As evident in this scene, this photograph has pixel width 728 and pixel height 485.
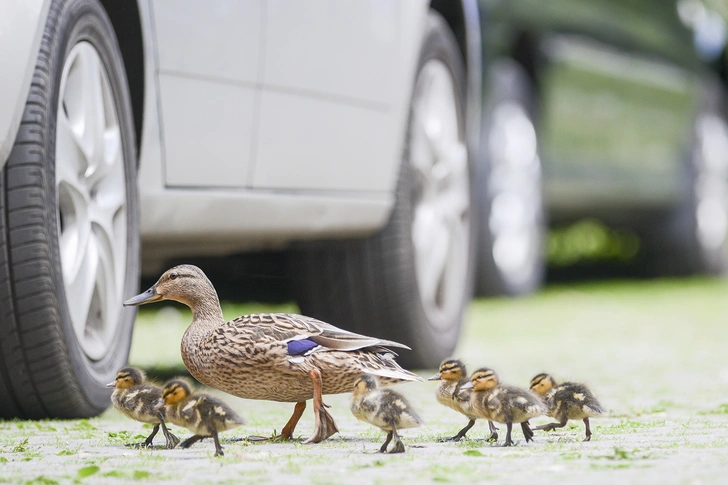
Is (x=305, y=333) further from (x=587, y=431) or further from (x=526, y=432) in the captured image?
(x=587, y=431)

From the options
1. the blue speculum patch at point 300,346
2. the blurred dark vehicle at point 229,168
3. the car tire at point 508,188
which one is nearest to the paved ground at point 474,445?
the blue speculum patch at point 300,346

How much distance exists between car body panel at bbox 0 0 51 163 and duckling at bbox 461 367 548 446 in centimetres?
133

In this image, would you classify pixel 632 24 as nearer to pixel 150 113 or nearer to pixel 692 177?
pixel 692 177

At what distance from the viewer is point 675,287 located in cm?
1216

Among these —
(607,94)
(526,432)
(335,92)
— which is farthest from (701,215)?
(526,432)

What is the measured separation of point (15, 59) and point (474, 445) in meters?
1.51

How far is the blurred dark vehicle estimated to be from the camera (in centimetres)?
399

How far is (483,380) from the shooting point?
388cm

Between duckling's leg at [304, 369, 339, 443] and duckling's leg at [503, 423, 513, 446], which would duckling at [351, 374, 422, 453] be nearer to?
duckling's leg at [304, 369, 339, 443]

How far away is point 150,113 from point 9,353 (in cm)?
95

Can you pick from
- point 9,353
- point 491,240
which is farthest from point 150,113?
point 491,240

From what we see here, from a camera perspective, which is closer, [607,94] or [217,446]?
[217,446]

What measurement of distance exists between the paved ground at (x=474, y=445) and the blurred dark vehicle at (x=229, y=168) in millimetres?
331

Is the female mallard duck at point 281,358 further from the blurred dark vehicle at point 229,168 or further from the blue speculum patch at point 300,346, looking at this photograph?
the blurred dark vehicle at point 229,168
